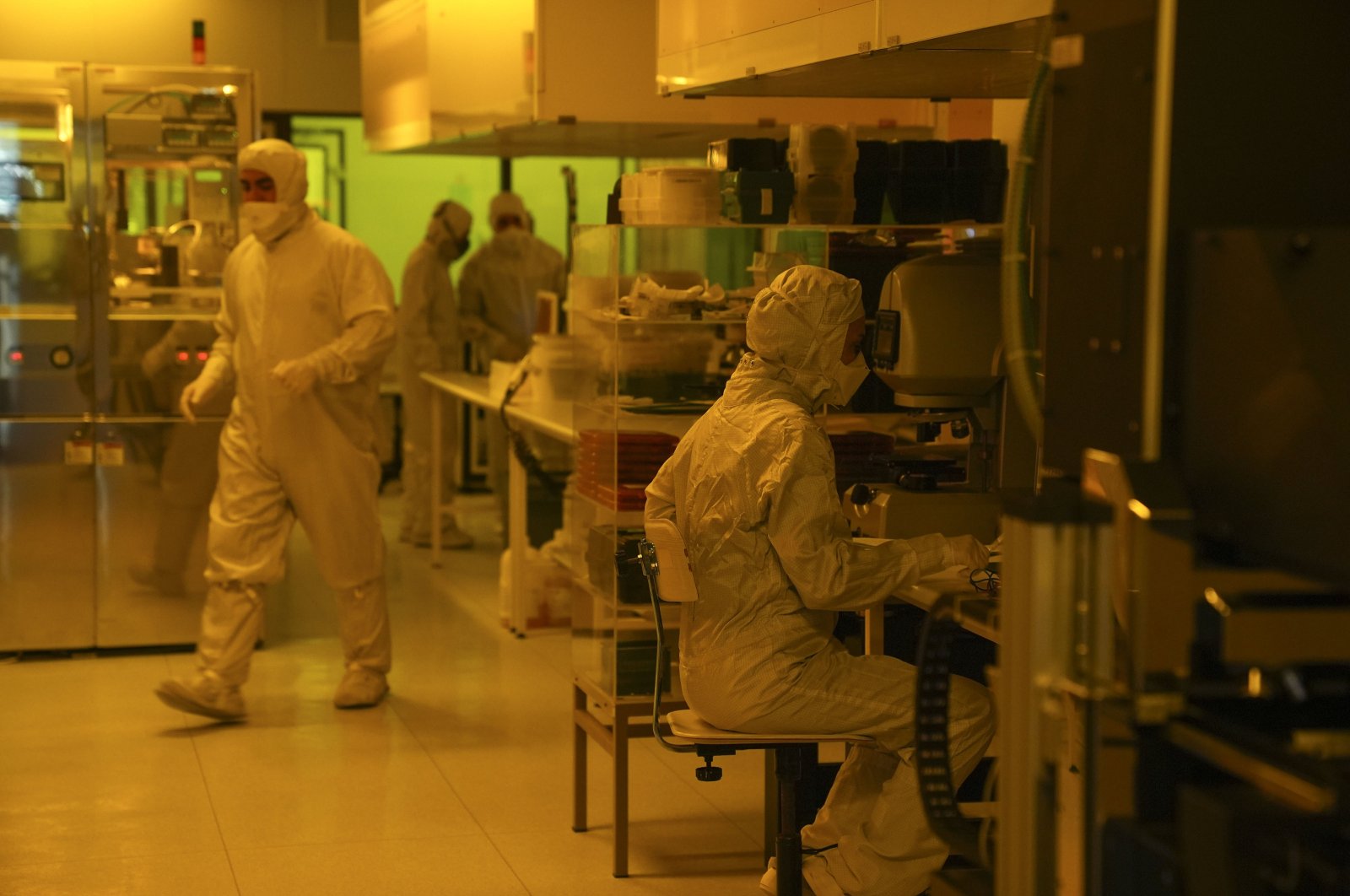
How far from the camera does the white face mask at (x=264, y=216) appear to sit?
4.99 meters

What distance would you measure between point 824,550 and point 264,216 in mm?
2705

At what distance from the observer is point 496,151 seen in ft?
25.1

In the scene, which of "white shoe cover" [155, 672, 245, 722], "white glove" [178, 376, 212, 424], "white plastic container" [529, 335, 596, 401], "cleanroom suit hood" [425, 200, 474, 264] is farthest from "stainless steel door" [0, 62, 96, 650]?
"cleanroom suit hood" [425, 200, 474, 264]

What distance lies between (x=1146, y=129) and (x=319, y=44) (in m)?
7.98

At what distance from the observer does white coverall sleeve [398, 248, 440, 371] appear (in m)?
7.77

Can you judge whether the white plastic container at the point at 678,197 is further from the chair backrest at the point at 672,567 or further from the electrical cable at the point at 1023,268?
the electrical cable at the point at 1023,268

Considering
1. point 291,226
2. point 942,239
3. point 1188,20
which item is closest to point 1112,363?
point 1188,20

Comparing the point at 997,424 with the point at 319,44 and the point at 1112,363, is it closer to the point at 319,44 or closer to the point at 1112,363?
the point at 1112,363

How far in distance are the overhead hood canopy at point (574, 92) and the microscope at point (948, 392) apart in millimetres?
1443

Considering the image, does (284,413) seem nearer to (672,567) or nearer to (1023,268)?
(672,567)

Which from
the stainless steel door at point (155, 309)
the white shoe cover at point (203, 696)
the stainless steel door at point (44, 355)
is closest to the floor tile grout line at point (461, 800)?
the white shoe cover at point (203, 696)

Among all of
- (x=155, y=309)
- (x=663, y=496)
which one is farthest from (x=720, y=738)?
(x=155, y=309)

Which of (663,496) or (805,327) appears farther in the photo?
(663,496)

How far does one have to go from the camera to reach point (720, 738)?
298 centimetres
